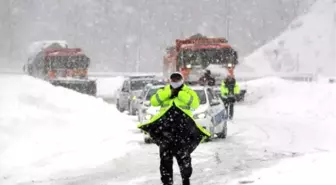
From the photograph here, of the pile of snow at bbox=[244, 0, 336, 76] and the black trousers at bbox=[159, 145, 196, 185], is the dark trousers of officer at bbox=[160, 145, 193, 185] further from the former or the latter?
the pile of snow at bbox=[244, 0, 336, 76]

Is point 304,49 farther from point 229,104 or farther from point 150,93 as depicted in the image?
point 150,93

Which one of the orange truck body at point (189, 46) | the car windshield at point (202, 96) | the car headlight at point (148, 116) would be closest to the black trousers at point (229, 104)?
the car windshield at point (202, 96)

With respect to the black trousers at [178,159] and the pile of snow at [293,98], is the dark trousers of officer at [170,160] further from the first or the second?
the pile of snow at [293,98]

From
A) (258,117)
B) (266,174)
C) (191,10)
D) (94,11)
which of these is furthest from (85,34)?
(266,174)

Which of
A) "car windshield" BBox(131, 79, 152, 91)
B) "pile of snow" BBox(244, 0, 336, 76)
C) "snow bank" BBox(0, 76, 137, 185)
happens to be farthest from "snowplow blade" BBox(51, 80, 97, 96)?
"pile of snow" BBox(244, 0, 336, 76)

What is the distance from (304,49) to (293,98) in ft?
125

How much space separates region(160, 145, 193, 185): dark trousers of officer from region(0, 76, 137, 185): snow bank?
312 centimetres

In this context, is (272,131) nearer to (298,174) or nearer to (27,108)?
(27,108)

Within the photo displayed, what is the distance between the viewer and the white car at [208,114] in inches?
591

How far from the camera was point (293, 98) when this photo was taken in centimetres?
3066

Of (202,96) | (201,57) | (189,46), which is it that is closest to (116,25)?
(189,46)

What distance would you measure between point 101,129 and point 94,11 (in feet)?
221

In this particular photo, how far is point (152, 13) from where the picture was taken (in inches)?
3258

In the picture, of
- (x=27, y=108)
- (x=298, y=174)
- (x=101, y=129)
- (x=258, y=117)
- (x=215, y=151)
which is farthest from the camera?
(x=258, y=117)
